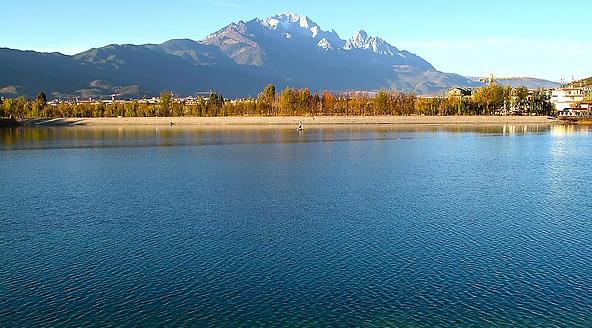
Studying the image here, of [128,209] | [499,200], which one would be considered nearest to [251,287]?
[128,209]

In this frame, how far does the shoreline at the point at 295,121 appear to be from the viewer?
107750 millimetres

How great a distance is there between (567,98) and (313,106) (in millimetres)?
66241

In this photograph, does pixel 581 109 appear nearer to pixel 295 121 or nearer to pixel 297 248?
pixel 295 121

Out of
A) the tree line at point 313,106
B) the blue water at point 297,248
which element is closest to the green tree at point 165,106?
the tree line at point 313,106

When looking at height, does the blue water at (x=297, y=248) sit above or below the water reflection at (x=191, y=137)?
below

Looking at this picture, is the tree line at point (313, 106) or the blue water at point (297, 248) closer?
the blue water at point (297, 248)

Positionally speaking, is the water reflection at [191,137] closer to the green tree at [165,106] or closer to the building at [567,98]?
the green tree at [165,106]

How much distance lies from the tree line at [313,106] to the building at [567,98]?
1502 centimetres

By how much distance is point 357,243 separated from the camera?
1842cm

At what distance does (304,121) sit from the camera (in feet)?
356

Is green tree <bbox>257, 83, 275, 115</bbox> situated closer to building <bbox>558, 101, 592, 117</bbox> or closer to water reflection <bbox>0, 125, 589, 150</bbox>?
water reflection <bbox>0, 125, 589, 150</bbox>

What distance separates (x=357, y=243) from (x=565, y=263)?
6.20 m

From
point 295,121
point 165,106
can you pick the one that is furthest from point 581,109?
point 165,106

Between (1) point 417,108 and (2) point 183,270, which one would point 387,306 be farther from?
(1) point 417,108
